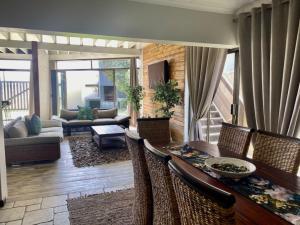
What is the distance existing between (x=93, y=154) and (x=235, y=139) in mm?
3151

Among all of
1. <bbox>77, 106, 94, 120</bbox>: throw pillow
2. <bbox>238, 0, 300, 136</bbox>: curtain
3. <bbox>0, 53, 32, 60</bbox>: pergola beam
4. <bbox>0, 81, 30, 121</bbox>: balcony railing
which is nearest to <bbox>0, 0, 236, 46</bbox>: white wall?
<bbox>238, 0, 300, 136</bbox>: curtain

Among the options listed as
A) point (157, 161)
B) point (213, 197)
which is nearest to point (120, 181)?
point (157, 161)

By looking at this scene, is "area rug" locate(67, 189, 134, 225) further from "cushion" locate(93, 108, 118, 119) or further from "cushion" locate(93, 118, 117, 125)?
"cushion" locate(93, 108, 118, 119)

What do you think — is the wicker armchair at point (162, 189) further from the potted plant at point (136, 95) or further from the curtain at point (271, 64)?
the potted plant at point (136, 95)

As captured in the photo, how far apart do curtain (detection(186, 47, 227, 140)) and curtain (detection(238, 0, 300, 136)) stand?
60 cm

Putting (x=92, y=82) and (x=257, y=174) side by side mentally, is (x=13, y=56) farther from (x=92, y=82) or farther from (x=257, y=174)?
(x=257, y=174)

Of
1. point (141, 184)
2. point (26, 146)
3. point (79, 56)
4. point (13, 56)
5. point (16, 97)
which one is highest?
point (79, 56)

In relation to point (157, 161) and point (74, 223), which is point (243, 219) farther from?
point (74, 223)

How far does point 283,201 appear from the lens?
4.41 feet

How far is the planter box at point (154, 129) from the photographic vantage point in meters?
2.94

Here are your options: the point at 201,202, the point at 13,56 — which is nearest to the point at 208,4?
the point at 201,202

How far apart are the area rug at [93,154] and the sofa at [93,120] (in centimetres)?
90

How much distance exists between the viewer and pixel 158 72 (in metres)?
5.74

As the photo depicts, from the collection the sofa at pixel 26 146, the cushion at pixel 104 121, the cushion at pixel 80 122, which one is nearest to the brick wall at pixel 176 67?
the cushion at pixel 104 121
